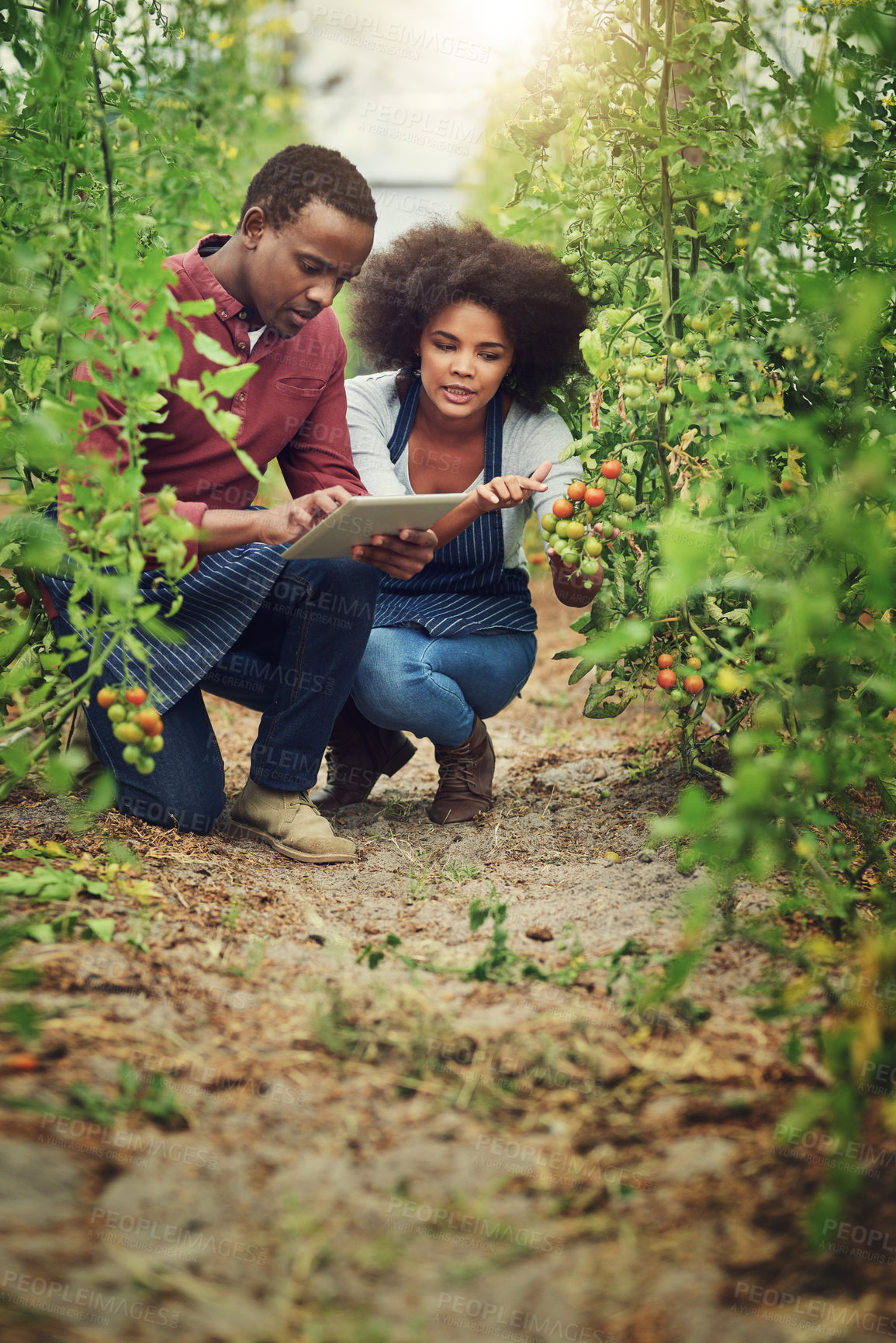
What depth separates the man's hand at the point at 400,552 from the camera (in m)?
2.20

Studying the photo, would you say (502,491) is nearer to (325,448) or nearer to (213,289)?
(325,448)

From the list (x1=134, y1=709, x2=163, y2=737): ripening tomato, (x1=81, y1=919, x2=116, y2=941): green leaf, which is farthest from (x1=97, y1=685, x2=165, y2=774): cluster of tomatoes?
(x1=81, y1=919, x2=116, y2=941): green leaf

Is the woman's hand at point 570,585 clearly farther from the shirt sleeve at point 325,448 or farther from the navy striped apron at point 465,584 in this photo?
the shirt sleeve at point 325,448

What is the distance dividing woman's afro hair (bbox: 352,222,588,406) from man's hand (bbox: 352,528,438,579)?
61cm

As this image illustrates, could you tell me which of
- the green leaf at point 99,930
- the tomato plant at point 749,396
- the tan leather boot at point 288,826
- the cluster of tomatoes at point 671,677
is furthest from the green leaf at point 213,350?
the tan leather boot at point 288,826

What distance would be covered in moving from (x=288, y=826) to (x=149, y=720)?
74cm

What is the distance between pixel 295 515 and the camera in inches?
80.3

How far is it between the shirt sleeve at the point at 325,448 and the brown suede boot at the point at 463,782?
2.26 ft

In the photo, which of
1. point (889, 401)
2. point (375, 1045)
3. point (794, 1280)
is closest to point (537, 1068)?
point (375, 1045)

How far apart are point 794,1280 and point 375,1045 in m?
0.55

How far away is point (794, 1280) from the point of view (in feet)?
3.20

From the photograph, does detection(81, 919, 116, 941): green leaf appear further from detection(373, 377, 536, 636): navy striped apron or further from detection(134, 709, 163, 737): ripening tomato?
detection(373, 377, 536, 636): navy striped apron

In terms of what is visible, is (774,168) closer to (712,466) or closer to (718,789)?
(712,466)

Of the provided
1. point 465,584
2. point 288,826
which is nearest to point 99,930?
point 288,826
